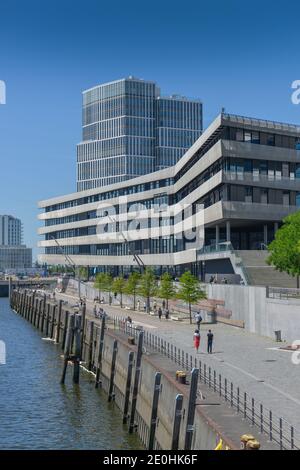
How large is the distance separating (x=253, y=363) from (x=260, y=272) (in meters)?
33.4

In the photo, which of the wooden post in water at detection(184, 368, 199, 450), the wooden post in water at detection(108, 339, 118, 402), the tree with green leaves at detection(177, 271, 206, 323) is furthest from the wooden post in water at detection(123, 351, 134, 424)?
the tree with green leaves at detection(177, 271, 206, 323)

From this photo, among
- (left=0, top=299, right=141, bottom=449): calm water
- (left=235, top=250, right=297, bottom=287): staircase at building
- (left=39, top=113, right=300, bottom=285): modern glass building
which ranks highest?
(left=39, top=113, right=300, bottom=285): modern glass building

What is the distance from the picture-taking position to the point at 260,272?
250 ft

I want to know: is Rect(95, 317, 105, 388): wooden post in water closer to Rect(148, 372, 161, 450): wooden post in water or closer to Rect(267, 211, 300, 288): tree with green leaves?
Rect(148, 372, 161, 450): wooden post in water

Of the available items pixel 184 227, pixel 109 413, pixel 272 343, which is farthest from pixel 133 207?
pixel 109 413

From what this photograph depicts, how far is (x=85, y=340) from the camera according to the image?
216ft

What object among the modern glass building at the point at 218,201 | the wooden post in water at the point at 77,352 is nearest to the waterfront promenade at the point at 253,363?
the wooden post in water at the point at 77,352

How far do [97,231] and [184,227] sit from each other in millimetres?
53532

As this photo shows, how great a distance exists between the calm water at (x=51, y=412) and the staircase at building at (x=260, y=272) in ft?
74.9

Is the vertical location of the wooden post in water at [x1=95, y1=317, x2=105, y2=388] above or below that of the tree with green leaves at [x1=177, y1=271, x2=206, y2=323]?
below

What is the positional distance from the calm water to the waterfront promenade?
6728 mm

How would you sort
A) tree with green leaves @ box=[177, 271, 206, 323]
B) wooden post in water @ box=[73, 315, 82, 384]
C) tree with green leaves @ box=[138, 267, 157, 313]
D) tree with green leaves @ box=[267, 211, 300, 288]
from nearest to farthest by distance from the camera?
wooden post in water @ box=[73, 315, 82, 384] → tree with green leaves @ box=[267, 211, 300, 288] → tree with green leaves @ box=[177, 271, 206, 323] → tree with green leaves @ box=[138, 267, 157, 313]

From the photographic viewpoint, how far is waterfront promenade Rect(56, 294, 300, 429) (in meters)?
32.2
